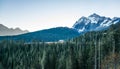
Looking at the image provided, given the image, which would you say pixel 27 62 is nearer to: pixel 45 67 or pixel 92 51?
pixel 45 67

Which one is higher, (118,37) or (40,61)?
(118,37)

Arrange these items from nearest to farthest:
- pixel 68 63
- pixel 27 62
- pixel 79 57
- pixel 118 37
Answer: pixel 68 63, pixel 79 57, pixel 118 37, pixel 27 62

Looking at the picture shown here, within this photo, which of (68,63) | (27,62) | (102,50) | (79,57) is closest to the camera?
(68,63)

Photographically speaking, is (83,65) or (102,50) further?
(102,50)

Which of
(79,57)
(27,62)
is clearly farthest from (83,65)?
(27,62)

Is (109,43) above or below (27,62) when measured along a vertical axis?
above

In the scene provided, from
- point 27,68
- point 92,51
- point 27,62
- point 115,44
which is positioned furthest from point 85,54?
point 27,62

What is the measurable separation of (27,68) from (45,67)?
34.7 ft

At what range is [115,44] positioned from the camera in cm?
9444

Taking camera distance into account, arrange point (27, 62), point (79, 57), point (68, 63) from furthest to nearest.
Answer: point (27, 62) → point (79, 57) → point (68, 63)

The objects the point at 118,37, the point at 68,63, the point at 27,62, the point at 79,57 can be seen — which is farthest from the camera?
the point at 27,62

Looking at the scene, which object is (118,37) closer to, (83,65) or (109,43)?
(109,43)

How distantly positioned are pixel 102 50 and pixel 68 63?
15.7m

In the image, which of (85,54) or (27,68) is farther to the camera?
(27,68)
